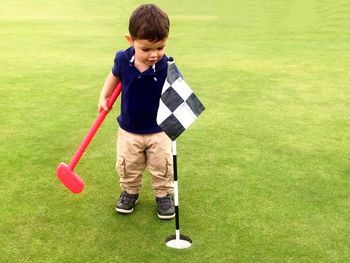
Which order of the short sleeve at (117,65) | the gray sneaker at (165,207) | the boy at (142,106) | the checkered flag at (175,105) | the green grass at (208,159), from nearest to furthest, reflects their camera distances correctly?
the checkered flag at (175,105), the boy at (142,106), the green grass at (208,159), the short sleeve at (117,65), the gray sneaker at (165,207)

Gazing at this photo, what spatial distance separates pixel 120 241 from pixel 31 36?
22.8 ft

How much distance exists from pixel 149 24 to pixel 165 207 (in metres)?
1.06

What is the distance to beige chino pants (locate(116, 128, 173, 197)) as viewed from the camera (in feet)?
9.25

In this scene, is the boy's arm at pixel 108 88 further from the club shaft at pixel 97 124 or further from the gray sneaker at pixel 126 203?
the gray sneaker at pixel 126 203

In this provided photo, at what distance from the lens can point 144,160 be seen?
2922mm

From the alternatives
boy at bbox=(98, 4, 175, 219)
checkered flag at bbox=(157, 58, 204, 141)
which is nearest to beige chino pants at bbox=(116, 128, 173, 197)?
boy at bbox=(98, 4, 175, 219)

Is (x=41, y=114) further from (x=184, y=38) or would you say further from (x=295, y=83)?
(x=184, y=38)

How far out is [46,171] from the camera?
339cm

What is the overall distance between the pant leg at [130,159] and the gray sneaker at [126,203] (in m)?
0.03

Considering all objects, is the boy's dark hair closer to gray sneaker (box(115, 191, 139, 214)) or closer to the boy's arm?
the boy's arm

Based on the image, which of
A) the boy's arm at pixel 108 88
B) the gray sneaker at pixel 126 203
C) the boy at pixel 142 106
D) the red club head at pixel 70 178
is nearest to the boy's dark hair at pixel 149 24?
the boy at pixel 142 106

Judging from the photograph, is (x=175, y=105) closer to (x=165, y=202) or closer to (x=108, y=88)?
(x=108, y=88)

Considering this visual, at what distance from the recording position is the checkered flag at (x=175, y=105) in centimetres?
233

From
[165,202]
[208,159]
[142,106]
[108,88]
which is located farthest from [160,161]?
[208,159]
